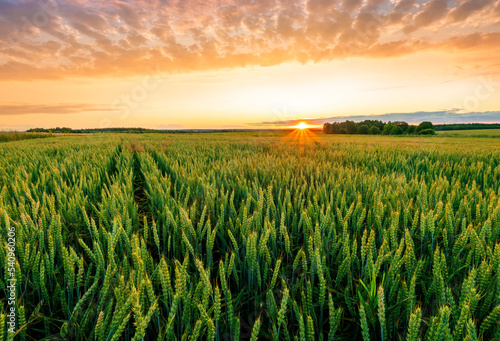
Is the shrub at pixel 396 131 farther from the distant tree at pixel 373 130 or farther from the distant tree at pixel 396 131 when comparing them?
the distant tree at pixel 373 130

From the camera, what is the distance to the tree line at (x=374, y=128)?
5488cm

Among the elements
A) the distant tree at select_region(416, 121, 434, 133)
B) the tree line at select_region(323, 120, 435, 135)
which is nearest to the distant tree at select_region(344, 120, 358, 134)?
the tree line at select_region(323, 120, 435, 135)

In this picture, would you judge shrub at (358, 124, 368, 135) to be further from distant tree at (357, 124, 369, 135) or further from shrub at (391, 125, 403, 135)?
shrub at (391, 125, 403, 135)

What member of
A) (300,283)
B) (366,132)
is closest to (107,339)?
(300,283)

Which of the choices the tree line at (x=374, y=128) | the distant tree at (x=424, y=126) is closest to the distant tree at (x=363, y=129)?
the tree line at (x=374, y=128)

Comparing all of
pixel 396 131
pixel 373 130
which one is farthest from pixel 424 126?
pixel 396 131

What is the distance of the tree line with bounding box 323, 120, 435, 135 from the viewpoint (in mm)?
54875

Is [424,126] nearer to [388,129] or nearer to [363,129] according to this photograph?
[388,129]

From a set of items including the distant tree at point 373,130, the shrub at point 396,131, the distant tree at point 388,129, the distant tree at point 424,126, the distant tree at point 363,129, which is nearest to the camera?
the shrub at point 396,131

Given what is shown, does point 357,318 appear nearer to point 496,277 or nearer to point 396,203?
point 496,277

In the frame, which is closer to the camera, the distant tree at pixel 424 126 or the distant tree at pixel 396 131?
the distant tree at pixel 396 131

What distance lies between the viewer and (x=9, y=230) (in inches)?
45.3

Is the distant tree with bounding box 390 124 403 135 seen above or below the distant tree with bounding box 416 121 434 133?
below

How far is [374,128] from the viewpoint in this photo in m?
60.4
